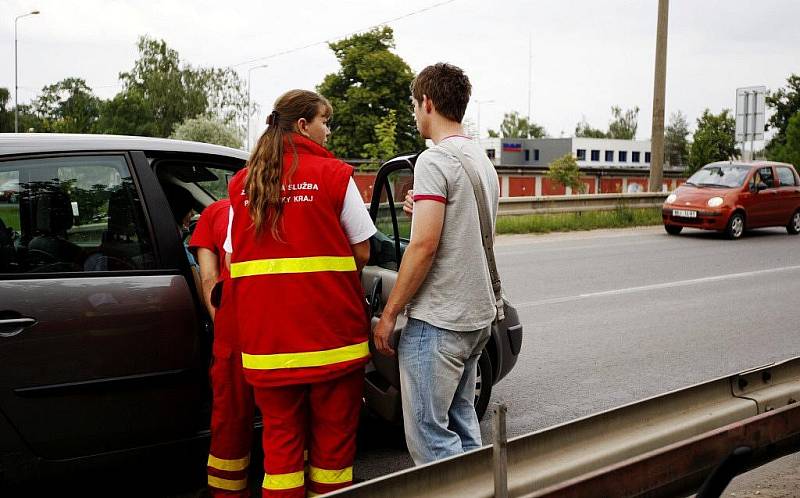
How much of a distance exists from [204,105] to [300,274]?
259 ft

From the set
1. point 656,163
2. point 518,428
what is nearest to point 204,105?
point 656,163

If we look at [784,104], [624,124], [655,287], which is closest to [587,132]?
[624,124]

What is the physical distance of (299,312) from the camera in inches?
118

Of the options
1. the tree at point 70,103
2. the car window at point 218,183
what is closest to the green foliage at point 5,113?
the tree at point 70,103

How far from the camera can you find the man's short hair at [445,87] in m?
3.07

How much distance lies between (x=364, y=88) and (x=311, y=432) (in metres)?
57.8

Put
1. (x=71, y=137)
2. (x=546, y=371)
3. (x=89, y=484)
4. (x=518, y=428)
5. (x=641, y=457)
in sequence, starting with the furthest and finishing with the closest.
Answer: (x=546, y=371) → (x=518, y=428) → (x=89, y=484) → (x=71, y=137) → (x=641, y=457)

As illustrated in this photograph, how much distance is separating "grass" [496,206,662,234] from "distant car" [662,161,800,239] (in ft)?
6.35

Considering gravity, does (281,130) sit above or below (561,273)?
above

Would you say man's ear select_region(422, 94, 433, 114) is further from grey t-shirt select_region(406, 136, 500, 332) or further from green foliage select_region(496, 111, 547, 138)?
green foliage select_region(496, 111, 547, 138)

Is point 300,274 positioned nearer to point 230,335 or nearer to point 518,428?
point 230,335

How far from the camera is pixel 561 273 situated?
11.7 meters

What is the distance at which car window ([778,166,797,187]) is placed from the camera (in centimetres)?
1922

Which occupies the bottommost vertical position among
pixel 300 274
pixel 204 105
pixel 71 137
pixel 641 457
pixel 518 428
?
pixel 518 428
